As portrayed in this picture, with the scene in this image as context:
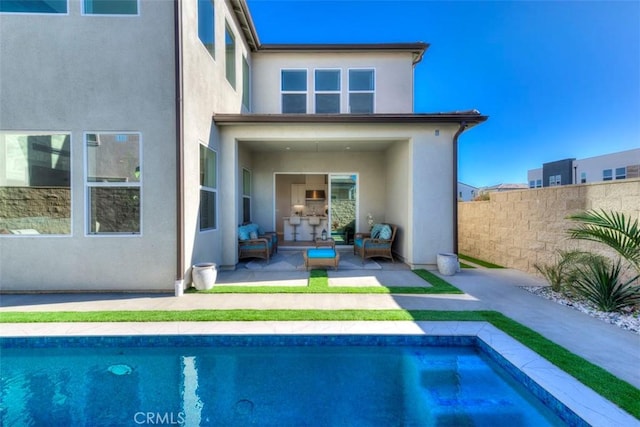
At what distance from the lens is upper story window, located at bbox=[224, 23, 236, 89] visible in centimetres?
791

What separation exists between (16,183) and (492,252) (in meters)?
11.8

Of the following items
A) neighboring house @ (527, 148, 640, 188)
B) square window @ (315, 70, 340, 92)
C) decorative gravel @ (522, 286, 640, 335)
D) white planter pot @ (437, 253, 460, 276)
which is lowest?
decorative gravel @ (522, 286, 640, 335)

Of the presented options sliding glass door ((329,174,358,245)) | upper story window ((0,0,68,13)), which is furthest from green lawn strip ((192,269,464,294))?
upper story window ((0,0,68,13))

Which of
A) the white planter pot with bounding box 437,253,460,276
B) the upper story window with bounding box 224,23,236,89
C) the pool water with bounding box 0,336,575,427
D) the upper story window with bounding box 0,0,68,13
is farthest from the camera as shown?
the upper story window with bounding box 224,23,236,89

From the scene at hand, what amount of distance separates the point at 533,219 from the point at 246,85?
31.8 ft

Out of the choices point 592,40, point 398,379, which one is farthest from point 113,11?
point 592,40

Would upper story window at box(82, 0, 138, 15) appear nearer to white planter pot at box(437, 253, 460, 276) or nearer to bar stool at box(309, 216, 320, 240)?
bar stool at box(309, 216, 320, 240)

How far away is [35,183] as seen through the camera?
5414 mm

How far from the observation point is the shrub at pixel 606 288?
4500mm

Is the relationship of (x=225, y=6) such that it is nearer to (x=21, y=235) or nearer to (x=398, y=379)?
(x=21, y=235)

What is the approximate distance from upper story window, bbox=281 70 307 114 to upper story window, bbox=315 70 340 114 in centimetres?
50

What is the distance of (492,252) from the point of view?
8539 millimetres

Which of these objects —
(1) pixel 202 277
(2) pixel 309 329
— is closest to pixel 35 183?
(1) pixel 202 277

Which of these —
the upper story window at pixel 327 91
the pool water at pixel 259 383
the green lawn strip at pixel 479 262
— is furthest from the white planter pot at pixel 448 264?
the upper story window at pixel 327 91
